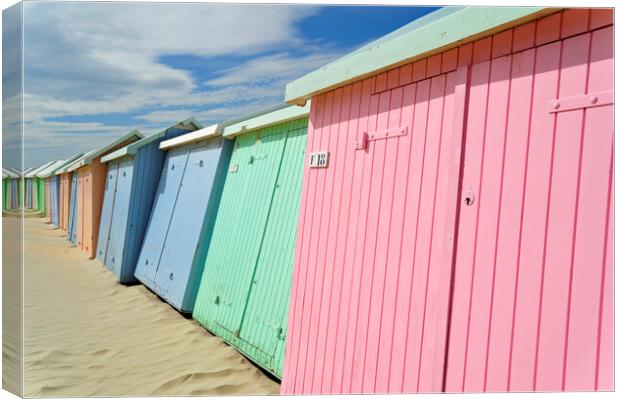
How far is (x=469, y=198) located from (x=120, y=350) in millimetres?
4779

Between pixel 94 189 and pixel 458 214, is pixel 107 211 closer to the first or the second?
pixel 94 189

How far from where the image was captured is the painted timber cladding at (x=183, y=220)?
23.0ft

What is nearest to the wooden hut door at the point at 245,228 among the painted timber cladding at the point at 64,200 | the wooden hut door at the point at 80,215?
the wooden hut door at the point at 80,215

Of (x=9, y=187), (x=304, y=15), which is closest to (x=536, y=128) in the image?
(x=304, y=15)

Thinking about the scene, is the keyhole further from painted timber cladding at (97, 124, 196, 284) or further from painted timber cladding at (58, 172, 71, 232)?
painted timber cladding at (58, 172, 71, 232)

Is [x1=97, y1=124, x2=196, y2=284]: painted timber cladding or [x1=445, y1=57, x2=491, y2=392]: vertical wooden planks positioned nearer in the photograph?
[x1=445, y1=57, x2=491, y2=392]: vertical wooden planks

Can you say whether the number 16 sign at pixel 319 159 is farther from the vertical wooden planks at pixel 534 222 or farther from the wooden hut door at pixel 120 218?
the wooden hut door at pixel 120 218

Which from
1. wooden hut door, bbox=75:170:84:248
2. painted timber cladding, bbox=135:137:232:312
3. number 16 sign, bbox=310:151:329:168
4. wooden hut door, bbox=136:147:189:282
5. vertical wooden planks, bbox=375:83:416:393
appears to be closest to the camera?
vertical wooden planks, bbox=375:83:416:393

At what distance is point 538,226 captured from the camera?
2350 millimetres

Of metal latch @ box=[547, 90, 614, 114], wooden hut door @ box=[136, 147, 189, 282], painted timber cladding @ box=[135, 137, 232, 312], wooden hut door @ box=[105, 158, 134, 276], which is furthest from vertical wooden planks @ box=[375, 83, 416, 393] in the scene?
wooden hut door @ box=[105, 158, 134, 276]

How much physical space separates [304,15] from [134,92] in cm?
346

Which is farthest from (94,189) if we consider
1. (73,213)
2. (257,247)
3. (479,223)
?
(479,223)

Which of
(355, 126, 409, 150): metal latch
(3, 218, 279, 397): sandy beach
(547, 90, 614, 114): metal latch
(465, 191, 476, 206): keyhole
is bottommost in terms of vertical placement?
(3, 218, 279, 397): sandy beach

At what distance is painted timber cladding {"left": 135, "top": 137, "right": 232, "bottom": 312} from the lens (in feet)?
23.0
